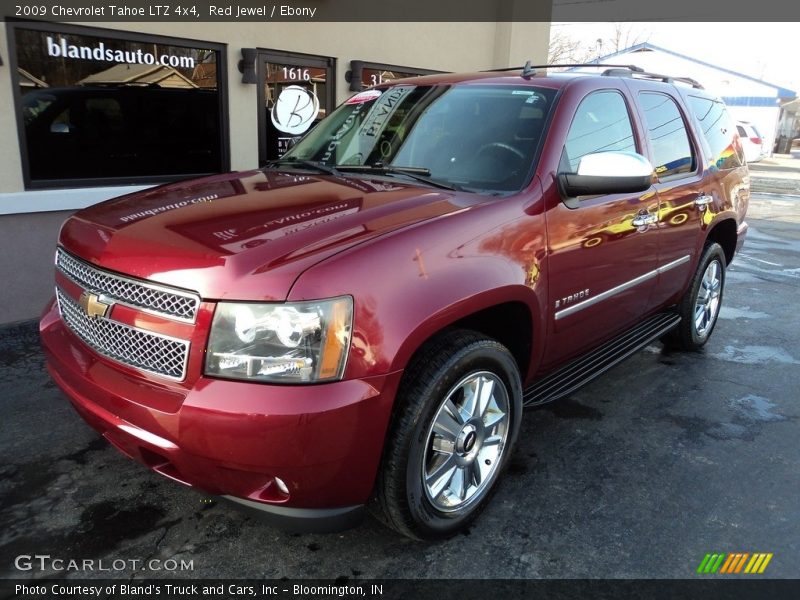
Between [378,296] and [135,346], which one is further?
[135,346]

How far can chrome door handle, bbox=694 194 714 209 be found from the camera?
4.42 m

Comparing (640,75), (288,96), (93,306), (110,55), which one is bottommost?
(93,306)

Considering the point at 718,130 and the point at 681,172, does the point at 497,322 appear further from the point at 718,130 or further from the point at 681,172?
the point at 718,130

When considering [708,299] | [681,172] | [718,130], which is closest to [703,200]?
[681,172]

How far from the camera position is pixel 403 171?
3.29 m

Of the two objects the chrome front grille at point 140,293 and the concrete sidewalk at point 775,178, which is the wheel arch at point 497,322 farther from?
the concrete sidewalk at point 775,178

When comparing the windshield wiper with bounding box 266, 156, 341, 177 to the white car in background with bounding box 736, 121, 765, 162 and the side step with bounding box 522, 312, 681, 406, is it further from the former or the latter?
the white car in background with bounding box 736, 121, 765, 162

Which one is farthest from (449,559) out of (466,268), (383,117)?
(383,117)

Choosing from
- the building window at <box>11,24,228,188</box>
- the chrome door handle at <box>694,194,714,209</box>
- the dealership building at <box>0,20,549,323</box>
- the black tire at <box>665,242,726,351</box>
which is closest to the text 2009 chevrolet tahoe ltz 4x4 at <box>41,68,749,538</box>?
the chrome door handle at <box>694,194,714,209</box>

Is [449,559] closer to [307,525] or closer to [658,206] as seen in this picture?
[307,525]

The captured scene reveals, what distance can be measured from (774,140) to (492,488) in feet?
145

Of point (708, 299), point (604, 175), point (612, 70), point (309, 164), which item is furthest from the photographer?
point (708, 299)

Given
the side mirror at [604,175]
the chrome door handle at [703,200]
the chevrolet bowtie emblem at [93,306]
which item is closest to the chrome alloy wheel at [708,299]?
the chrome door handle at [703,200]

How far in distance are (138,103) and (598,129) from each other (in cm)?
456
